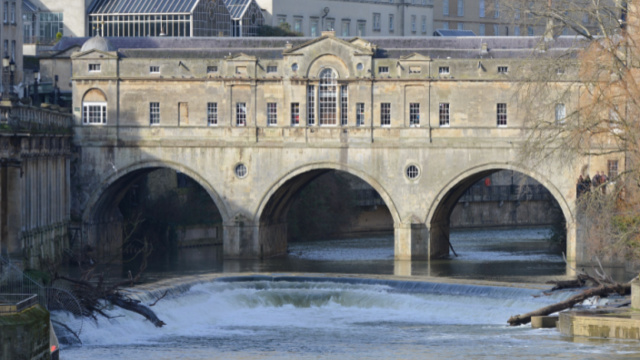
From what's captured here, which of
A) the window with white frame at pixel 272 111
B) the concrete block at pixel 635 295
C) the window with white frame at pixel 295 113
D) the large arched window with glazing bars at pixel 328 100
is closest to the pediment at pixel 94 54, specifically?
the window with white frame at pixel 272 111

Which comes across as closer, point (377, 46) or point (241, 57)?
point (241, 57)

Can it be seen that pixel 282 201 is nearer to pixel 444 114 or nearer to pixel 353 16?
pixel 444 114

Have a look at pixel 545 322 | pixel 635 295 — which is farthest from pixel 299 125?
pixel 635 295

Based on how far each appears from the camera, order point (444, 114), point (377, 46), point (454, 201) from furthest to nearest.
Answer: point (454, 201)
point (377, 46)
point (444, 114)

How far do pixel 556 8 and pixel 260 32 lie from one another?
169ft

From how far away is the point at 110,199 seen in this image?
216 feet

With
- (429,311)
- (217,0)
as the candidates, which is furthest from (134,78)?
(217,0)

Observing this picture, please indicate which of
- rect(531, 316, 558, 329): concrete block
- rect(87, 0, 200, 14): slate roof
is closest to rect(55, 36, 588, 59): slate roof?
rect(87, 0, 200, 14): slate roof

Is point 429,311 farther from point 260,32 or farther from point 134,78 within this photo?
point 260,32

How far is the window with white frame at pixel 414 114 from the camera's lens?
6184cm

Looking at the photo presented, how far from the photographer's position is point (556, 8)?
146 ft

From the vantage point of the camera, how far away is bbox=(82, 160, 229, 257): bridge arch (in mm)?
63531

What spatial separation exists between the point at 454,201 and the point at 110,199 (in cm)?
1548

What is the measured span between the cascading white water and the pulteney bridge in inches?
397
